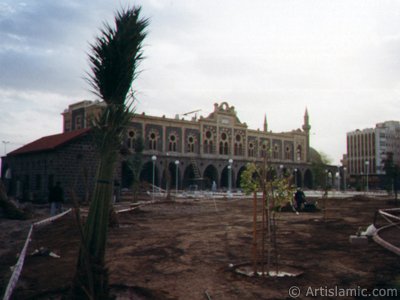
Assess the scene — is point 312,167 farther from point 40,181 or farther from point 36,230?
point 36,230

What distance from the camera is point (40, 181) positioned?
29.0m

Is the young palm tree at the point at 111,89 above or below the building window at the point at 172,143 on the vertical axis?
below

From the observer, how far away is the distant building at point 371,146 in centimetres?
9950

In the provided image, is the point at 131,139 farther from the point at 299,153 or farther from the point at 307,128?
the point at 307,128

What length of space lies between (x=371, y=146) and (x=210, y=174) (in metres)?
62.2

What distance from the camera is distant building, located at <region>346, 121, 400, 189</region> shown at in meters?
99.5

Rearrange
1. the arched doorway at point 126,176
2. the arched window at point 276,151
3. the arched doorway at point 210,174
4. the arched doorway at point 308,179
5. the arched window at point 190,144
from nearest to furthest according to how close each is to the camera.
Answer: the arched doorway at point 126,176
the arched window at point 190,144
the arched doorway at point 210,174
the arched window at point 276,151
the arched doorway at point 308,179

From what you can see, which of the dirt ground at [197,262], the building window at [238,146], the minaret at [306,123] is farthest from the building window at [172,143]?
the dirt ground at [197,262]

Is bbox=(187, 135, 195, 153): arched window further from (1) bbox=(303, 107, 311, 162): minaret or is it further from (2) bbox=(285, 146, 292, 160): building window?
(1) bbox=(303, 107, 311, 162): minaret

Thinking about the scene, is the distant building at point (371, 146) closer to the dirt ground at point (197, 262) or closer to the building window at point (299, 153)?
the building window at point (299, 153)

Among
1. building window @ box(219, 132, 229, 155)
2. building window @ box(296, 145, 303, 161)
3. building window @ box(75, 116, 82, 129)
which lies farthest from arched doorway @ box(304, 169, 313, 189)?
building window @ box(75, 116, 82, 129)

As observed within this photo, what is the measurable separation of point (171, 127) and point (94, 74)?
151 feet

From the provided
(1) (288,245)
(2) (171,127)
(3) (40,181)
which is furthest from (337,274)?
(2) (171,127)

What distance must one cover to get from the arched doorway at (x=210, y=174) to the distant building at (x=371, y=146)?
53.8 metres
